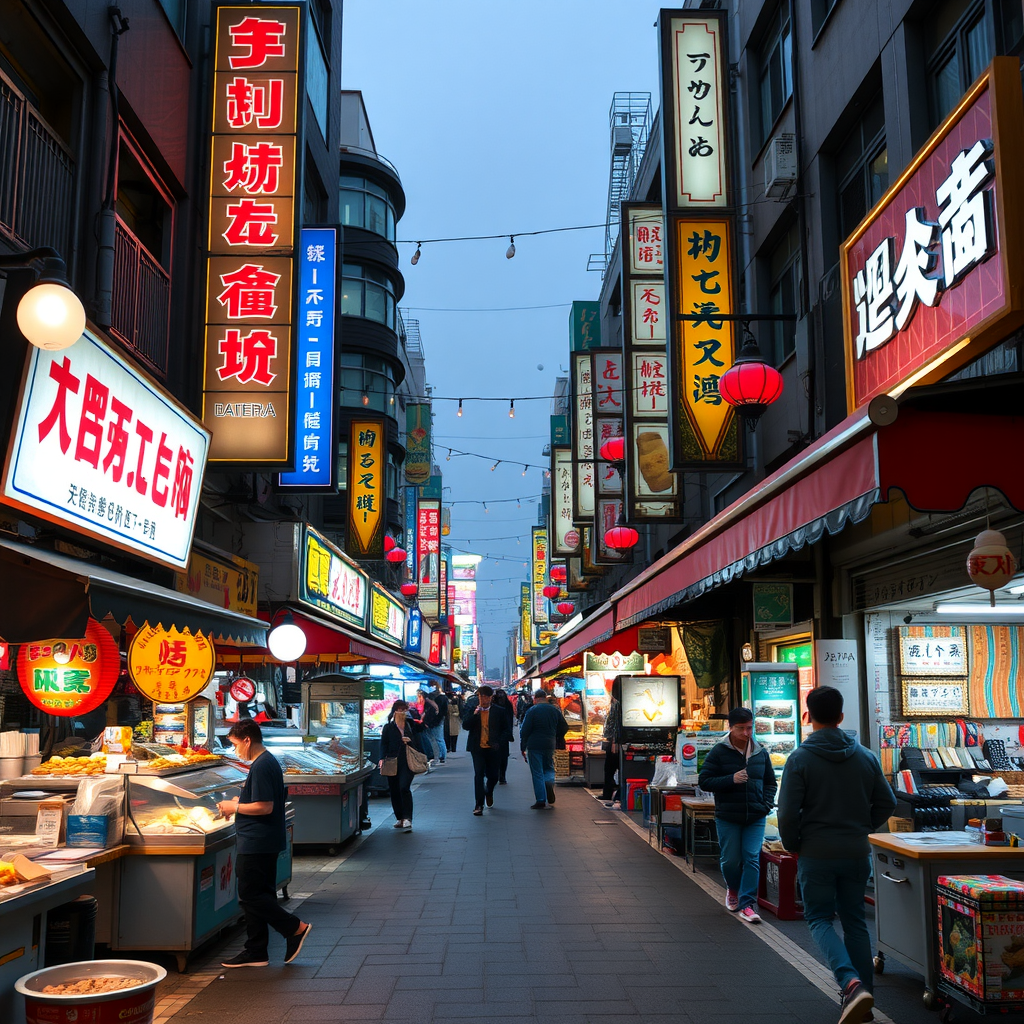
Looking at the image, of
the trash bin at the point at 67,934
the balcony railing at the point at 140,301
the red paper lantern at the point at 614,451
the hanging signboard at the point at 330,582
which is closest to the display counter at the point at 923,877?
the trash bin at the point at 67,934

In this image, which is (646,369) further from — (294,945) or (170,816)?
(294,945)

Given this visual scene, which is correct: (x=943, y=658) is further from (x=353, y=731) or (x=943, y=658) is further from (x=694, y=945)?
(x=353, y=731)

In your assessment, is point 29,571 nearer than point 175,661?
Yes

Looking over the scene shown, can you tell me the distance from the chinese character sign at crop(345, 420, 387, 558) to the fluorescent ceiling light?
1596 cm

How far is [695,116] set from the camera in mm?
14188

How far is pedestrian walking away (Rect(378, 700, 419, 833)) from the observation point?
610 inches

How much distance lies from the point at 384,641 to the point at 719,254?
63.6 feet

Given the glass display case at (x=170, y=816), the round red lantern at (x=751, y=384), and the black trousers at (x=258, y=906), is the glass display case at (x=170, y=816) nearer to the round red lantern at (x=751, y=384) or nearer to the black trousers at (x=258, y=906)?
the black trousers at (x=258, y=906)

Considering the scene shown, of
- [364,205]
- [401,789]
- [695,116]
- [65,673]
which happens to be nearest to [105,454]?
[65,673]

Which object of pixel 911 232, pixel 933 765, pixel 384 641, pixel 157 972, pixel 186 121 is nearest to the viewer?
pixel 157 972

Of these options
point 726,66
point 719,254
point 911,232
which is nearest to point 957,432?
point 911,232

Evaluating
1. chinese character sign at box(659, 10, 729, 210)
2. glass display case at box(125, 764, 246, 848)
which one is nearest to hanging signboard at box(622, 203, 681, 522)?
chinese character sign at box(659, 10, 729, 210)

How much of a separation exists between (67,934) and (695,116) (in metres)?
12.4

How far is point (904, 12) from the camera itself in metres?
10.5
